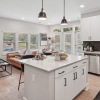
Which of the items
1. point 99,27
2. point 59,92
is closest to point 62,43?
point 99,27

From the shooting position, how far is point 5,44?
6.45 metres

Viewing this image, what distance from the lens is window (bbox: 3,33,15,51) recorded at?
6.42m

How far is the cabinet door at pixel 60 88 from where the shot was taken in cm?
193

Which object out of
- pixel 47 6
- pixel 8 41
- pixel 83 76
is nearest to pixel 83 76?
pixel 83 76

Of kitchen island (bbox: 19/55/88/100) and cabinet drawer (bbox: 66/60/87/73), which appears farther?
cabinet drawer (bbox: 66/60/87/73)

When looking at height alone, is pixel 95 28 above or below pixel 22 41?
above

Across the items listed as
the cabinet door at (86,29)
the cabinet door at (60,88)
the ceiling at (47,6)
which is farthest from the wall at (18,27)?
the cabinet door at (60,88)

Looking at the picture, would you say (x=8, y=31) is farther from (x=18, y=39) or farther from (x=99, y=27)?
(x=99, y=27)

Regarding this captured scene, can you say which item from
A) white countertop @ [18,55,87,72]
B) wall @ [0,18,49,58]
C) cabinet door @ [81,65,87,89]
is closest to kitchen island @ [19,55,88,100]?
white countertop @ [18,55,87,72]

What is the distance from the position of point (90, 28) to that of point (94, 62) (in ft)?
5.10

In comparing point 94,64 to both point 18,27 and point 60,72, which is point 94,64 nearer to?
point 60,72

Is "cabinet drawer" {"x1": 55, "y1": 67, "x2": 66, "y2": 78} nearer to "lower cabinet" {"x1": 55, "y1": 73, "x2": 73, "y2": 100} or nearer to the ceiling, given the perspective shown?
"lower cabinet" {"x1": 55, "y1": 73, "x2": 73, "y2": 100}

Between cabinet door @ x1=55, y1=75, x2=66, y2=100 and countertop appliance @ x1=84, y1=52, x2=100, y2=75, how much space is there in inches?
109

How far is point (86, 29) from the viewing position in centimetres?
477
